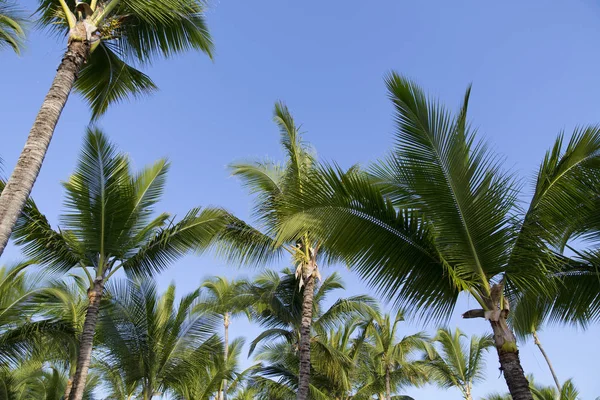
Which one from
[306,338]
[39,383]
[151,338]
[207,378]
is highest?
[306,338]

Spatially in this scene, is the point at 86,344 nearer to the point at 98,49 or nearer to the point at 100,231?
the point at 100,231

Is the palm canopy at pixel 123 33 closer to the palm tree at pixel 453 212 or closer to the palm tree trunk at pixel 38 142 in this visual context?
the palm tree trunk at pixel 38 142

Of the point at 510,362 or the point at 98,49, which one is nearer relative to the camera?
the point at 510,362

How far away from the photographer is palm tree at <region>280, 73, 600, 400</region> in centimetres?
607

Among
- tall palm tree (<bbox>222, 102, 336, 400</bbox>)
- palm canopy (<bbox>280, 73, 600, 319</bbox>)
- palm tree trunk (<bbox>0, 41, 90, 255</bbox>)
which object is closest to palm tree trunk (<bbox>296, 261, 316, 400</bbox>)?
tall palm tree (<bbox>222, 102, 336, 400</bbox>)

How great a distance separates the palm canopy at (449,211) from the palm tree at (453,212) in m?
0.01

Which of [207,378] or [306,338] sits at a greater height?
[306,338]

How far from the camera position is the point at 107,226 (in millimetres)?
10375

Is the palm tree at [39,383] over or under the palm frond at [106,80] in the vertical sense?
under

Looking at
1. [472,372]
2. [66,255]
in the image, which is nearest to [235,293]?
[66,255]

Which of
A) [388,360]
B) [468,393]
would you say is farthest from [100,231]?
[468,393]

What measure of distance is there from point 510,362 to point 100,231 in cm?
828

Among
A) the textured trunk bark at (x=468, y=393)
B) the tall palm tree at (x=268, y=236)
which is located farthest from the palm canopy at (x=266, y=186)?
the textured trunk bark at (x=468, y=393)

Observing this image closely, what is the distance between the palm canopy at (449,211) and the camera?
607cm
